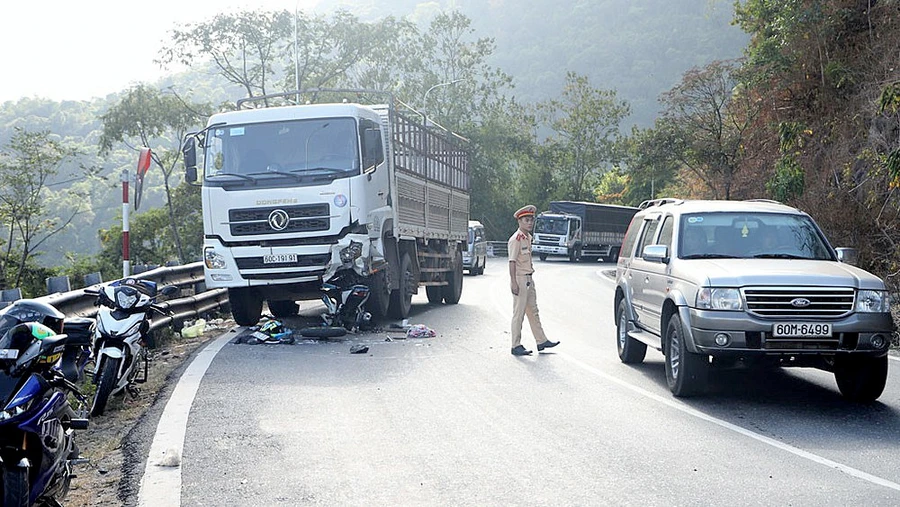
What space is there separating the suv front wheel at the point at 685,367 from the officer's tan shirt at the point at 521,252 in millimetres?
3500

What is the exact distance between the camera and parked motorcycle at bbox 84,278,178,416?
8.17m

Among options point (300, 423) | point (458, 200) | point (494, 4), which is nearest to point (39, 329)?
point (300, 423)

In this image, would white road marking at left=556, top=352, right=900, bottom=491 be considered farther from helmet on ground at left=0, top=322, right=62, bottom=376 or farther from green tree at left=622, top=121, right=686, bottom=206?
green tree at left=622, top=121, right=686, bottom=206

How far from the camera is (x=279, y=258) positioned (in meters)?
13.9

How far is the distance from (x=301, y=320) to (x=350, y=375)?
6291mm

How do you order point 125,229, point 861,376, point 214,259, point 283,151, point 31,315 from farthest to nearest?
point 125,229 < point 283,151 < point 214,259 < point 861,376 < point 31,315

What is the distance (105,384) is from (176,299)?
21.1ft

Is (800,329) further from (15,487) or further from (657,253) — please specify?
(15,487)

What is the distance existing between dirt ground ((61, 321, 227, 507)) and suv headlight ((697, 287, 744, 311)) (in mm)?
4762

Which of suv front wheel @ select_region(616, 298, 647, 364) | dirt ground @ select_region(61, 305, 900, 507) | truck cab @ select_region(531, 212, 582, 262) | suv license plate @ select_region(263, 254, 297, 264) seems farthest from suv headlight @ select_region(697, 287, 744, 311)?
truck cab @ select_region(531, 212, 582, 262)

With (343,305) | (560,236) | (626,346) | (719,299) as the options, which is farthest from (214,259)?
(560,236)

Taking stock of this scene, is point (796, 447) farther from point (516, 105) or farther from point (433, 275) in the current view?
point (516, 105)

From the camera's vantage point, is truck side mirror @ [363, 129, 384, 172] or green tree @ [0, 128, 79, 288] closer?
truck side mirror @ [363, 129, 384, 172]

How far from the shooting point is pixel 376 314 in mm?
14898
